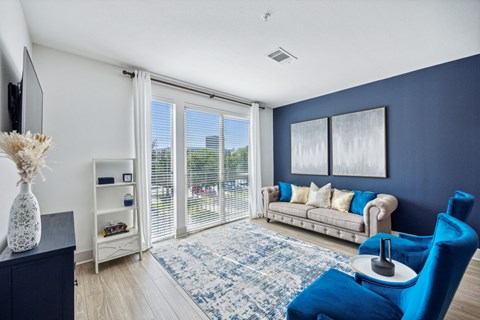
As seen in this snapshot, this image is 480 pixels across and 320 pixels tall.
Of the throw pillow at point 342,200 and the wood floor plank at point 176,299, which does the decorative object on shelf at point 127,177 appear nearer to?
the wood floor plank at point 176,299

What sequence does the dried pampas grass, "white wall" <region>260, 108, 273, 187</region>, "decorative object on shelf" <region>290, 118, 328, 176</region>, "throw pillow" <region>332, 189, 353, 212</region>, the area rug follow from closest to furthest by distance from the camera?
the dried pampas grass → the area rug → "throw pillow" <region>332, 189, 353, 212</region> → "decorative object on shelf" <region>290, 118, 328, 176</region> → "white wall" <region>260, 108, 273, 187</region>

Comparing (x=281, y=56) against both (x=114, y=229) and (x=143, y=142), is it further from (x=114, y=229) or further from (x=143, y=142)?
(x=114, y=229)

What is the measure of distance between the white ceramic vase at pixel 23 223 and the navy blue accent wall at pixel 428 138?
4.26 meters

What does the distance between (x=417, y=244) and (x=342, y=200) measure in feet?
5.35

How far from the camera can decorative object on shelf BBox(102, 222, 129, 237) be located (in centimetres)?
256

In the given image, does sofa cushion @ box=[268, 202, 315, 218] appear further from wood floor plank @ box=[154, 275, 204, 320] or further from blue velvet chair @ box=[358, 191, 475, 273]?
wood floor plank @ box=[154, 275, 204, 320]

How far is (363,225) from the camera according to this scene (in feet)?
9.37

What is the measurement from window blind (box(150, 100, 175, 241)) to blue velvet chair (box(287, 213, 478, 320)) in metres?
2.64

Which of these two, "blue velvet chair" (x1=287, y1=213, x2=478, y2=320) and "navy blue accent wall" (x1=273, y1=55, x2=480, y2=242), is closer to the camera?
"blue velvet chair" (x1=287, y1=213, x2=478, y2=320)

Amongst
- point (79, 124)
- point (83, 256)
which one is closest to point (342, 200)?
point (83, 256)

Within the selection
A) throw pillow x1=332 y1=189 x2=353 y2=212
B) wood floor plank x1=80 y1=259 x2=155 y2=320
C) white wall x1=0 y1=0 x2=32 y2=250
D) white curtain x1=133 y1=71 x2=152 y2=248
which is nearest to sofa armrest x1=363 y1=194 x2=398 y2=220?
throw pillow x1=332 y1=189 x2=353 y2=212

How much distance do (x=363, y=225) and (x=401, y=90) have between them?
2.28 meters

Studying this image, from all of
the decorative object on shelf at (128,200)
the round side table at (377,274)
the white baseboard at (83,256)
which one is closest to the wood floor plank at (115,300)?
the white baseboard at (83,256)

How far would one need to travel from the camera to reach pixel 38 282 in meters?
1.05
